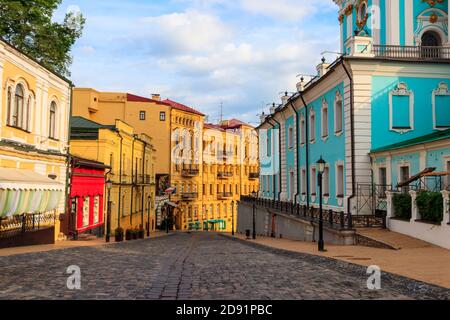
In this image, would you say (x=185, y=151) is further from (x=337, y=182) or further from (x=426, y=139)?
(x=426, y=139)

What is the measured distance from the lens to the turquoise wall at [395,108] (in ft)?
74.6

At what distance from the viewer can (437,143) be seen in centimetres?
1789

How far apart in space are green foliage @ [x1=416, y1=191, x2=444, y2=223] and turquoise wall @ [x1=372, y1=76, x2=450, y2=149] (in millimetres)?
6263

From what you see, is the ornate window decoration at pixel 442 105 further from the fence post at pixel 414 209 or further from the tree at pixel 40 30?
the tree at pixel 40 30

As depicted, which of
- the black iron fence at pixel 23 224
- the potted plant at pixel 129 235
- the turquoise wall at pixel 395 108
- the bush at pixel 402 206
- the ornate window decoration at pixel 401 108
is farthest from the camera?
the potted plant at pixel 129 235

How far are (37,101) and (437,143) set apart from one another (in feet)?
53.4

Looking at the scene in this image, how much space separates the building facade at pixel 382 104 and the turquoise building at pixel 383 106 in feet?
0.15

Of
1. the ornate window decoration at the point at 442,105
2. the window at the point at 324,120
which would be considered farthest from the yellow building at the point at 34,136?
the ornate window decoration at the point at 442,105

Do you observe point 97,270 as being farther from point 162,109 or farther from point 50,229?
point 162,109

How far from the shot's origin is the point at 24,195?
1234 centimetres

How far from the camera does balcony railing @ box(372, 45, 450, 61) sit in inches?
928

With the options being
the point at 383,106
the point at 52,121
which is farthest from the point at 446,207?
the point at 52,121

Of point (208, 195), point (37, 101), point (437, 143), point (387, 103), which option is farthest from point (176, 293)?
point (208, 195)

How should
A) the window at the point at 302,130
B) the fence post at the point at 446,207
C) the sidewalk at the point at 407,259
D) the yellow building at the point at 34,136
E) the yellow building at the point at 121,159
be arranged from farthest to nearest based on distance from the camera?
the window at the point at 302,130 < the yellow building at the point at 121,159 < the yellow building at the point at 34,136 < the fence post at the point at 446,207 < the sidewalk at the point at 407,259
